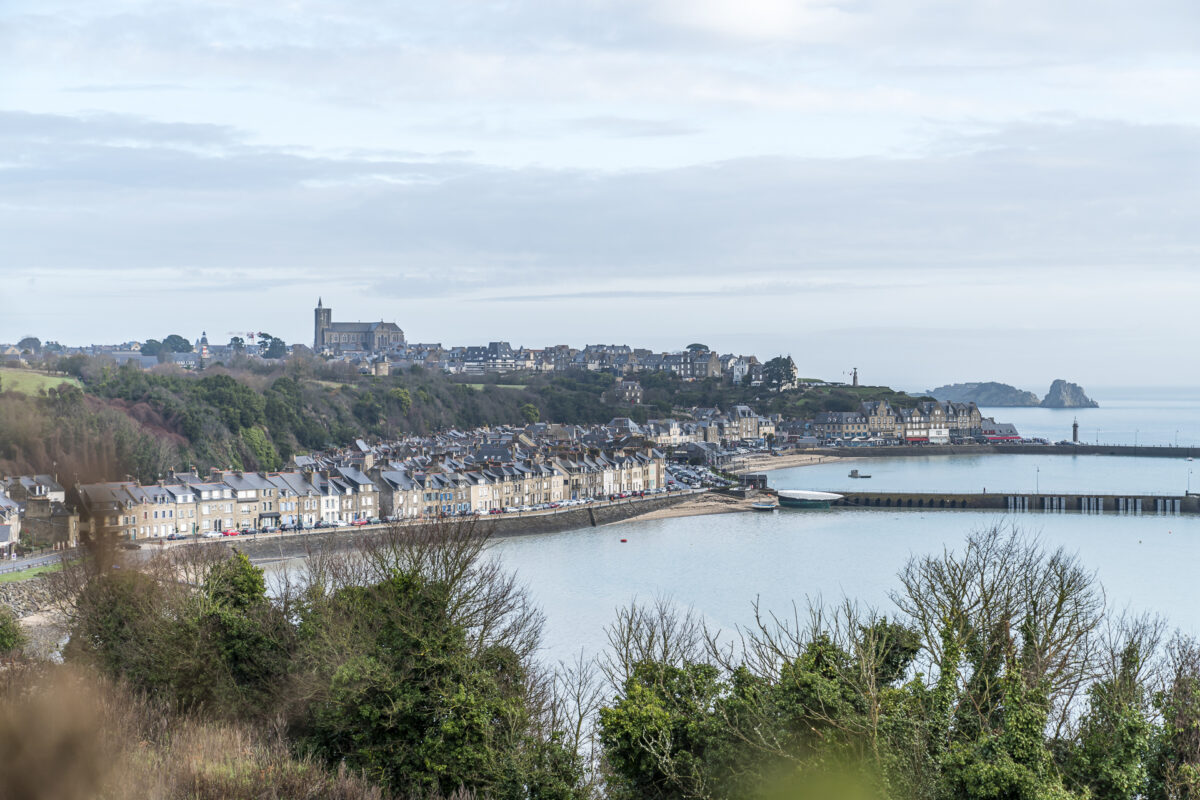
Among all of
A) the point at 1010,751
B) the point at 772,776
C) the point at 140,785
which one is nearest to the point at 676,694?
the point at 772,776

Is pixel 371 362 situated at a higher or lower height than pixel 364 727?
higher

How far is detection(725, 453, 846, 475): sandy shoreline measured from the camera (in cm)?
3669

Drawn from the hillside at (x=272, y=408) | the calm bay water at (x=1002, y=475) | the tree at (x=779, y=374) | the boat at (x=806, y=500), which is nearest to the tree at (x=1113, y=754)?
the hillside at (x=272, y=408)

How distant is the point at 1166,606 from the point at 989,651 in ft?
29.0

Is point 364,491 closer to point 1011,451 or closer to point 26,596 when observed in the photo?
point 26,596

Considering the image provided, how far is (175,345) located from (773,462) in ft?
139

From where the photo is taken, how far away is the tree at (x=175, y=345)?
66375 mm

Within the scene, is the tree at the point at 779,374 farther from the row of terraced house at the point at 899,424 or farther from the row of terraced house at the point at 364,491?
the row of terraced house at the point at 364,491

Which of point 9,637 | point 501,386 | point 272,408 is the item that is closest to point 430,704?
point 9,637

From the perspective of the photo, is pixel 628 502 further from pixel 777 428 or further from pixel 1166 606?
pixel 777 428

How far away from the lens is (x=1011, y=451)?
44875mm

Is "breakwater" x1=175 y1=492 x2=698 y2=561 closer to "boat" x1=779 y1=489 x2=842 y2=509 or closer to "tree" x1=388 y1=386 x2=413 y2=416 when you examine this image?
"boat" x1=779 y1=489 x2=842 y2=509

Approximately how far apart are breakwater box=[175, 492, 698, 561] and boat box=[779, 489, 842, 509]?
228 centimetres

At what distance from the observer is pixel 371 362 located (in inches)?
2261
